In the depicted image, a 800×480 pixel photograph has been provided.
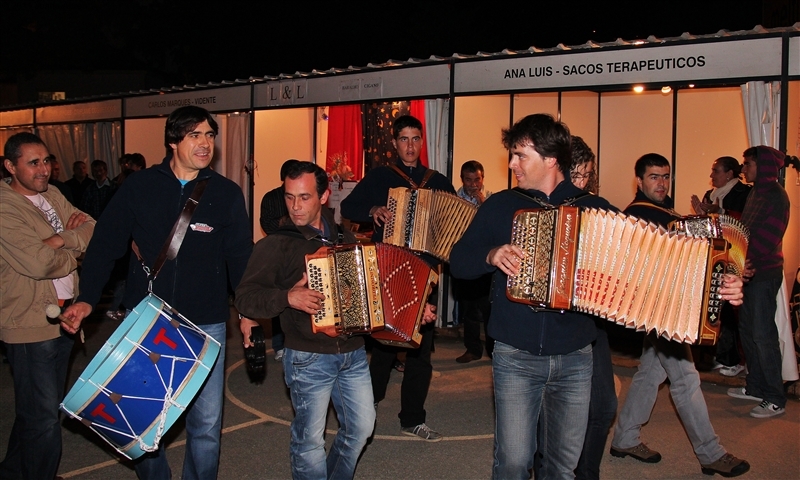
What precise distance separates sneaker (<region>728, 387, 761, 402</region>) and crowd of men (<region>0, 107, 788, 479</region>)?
217 centimetres

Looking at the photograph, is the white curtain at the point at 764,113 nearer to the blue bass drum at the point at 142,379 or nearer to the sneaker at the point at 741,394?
the sneaker at the point at 741,394

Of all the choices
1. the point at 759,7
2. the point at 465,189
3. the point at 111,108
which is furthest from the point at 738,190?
the point at 759,7

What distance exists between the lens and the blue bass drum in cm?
357

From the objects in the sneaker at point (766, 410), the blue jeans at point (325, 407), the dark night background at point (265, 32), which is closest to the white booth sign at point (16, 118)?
the dark night background at point (265, 32)

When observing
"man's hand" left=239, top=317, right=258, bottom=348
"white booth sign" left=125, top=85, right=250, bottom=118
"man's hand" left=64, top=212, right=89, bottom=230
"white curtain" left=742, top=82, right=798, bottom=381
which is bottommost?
"man's hand" left=239, top=317, right=258, bottom=348

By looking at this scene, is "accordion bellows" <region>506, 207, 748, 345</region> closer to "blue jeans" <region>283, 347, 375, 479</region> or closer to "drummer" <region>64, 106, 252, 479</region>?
"blue jeans" <region>283, 347, 375, 479</region>

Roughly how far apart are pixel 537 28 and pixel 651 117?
27.6 meters

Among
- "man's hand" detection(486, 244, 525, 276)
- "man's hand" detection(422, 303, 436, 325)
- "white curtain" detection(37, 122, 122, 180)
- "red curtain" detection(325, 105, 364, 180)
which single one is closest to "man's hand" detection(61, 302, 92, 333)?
"man's hand" detection(422, 303, 436, 325)

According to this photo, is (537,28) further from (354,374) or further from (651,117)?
(354,374)

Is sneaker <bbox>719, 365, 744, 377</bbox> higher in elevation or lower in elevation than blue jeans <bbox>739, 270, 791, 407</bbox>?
lower

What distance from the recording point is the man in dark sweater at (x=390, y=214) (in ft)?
19.5

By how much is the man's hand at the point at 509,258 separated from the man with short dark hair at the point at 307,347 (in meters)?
0.96

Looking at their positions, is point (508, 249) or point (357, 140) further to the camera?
point (357, 140)

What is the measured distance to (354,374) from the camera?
416cm
